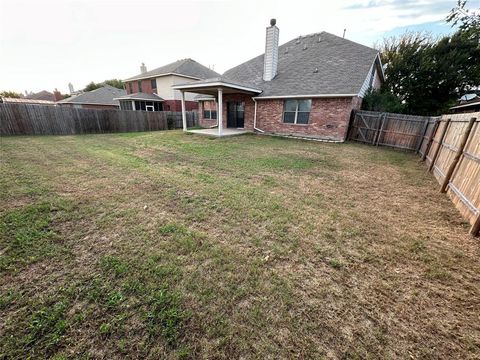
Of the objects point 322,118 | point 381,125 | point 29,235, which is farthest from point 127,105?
point 381,125

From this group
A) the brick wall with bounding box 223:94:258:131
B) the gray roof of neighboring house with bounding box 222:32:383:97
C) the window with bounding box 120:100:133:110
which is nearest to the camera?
the gray roof of neighboring house with bounding box 222:32:383:97

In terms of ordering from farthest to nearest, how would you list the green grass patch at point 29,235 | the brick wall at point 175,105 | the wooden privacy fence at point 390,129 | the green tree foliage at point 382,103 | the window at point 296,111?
the brick wall at point 175,105, the window at point 296,111, the green tree foliage at point 382,103, the wooden privacy fence at point 390,129, the green grass patch at point 29,235

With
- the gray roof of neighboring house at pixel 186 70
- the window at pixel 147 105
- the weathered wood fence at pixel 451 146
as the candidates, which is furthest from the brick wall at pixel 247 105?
the window at pixel 147 105

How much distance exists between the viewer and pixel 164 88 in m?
22.2

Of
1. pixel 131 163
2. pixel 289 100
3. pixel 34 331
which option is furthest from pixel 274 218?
pixel 289 100

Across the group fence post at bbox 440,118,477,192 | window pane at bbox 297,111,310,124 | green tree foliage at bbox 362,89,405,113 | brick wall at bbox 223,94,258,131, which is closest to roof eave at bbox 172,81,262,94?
brick wall at bbox 223,94,258,131

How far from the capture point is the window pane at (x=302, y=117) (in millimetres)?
11758

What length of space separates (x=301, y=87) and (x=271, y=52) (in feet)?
12.4

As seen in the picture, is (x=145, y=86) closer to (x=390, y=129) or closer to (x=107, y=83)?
(x=107, y=83)

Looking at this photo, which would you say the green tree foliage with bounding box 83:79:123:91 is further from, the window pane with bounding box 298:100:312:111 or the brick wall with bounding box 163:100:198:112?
the window pane with bounding box 298:100:312:111

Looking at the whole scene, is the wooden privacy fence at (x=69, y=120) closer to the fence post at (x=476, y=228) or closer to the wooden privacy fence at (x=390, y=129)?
the wooden privacy fence at (x=390, y=129)

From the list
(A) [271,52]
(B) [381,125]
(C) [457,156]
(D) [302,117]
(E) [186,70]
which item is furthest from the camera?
(E) [186,70]

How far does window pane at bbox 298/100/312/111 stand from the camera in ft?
37.8

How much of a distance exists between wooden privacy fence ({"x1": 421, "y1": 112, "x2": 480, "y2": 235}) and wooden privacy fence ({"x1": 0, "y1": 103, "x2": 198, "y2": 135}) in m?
17.0
